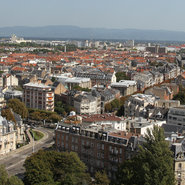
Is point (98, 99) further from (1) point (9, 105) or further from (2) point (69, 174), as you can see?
(2) point (69, 174)

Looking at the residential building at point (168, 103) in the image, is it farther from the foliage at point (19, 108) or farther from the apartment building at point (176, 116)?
the foliage at point (19, 108)

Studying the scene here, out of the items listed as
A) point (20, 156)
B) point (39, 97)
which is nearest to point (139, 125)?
point (20, 156)

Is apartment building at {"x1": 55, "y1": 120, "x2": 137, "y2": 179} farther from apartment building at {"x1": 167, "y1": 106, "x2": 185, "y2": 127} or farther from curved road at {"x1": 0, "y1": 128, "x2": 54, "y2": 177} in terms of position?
apartment building at {"x1": 167, "y1": 106, "x2": 185, "y2": 127}

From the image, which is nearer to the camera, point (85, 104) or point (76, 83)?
point (85, 104)

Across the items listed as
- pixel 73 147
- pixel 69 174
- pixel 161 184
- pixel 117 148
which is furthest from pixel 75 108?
pixel 161 184

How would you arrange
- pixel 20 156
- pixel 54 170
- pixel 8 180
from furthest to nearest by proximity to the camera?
1. pixel 20 156
2. pixel 54 170
3. pixel 8 180

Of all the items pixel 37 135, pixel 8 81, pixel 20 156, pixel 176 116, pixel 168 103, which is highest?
pixel 168 103

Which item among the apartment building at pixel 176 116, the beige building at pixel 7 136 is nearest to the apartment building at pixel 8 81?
the beige building at pixel 7 136

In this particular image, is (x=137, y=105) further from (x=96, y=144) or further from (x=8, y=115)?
(x=96, y=144)
